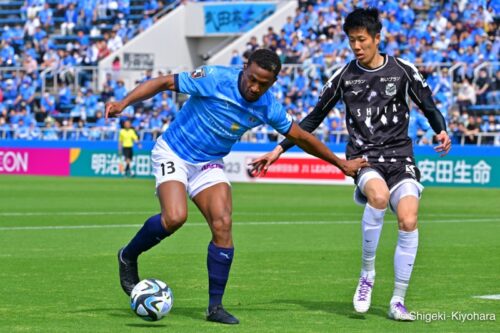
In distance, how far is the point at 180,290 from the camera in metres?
11.1

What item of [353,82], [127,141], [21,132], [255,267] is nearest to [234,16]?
[21,132]

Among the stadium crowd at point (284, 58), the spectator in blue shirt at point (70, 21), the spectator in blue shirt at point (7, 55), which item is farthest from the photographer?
the spectator in blue shirt at point (70, 21)

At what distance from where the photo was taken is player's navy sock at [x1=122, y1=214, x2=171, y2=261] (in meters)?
9.34

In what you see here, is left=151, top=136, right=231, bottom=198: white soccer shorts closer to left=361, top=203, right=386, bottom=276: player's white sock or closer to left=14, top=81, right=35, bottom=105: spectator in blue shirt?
left=361, top=203, right=386, bottom=276: player's white sock

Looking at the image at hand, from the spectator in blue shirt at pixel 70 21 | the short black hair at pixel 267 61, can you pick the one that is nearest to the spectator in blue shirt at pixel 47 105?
the spectator in blue shirt at pixel 70 21

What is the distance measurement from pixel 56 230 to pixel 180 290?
7.45m

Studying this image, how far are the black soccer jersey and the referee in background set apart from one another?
28.4m

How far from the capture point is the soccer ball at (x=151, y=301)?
8.88 metres

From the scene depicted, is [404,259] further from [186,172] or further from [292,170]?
[292,170]

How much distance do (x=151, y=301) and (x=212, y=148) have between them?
4.43ft

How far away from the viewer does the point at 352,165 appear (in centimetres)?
941

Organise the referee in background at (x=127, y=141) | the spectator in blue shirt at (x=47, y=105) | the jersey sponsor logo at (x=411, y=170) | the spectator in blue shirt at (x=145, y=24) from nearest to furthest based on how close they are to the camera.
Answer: the jersey sponsor logo at (x=411, y=170) → the referee in background at (x=127, y=141) → the spectator in blue shirt at (x=47, y=105) → the spectator in blue shirt at (x=145, y=24)

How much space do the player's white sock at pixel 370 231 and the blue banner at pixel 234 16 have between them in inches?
1501

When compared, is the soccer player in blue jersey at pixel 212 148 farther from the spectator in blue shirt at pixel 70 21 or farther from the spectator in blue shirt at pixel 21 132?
the spectator in blue shirt at pixel 70 21
